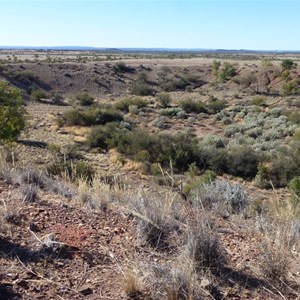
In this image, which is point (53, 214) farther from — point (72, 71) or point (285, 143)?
point (72, 71)

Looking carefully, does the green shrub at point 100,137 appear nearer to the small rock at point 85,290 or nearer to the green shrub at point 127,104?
the green shrub at point 127,104

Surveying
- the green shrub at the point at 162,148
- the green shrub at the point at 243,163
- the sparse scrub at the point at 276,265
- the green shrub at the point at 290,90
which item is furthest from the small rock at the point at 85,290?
the green shrub at the point at 290,90

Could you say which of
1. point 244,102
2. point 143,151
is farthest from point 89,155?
point 244,102

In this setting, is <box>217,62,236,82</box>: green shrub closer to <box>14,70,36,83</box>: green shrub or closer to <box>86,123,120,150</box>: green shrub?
<box>14,70,36,83</box>: green shrub

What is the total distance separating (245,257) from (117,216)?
6.04ft

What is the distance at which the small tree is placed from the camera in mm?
19141

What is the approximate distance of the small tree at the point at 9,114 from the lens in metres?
19.1

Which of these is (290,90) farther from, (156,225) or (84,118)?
(156,225)

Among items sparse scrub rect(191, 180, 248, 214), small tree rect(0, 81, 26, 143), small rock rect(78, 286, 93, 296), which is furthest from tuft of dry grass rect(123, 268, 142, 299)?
small tree rect(0, 81, 26, 143)

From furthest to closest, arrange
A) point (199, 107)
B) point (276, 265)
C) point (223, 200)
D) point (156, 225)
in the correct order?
point (199, 107), point (223, 200), point (156, 225), point (276, 265)

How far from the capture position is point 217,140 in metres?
26.0

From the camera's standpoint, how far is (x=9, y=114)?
775 inches

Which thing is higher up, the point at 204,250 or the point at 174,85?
the point at 204,250

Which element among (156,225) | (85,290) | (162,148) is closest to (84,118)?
(162,148)
